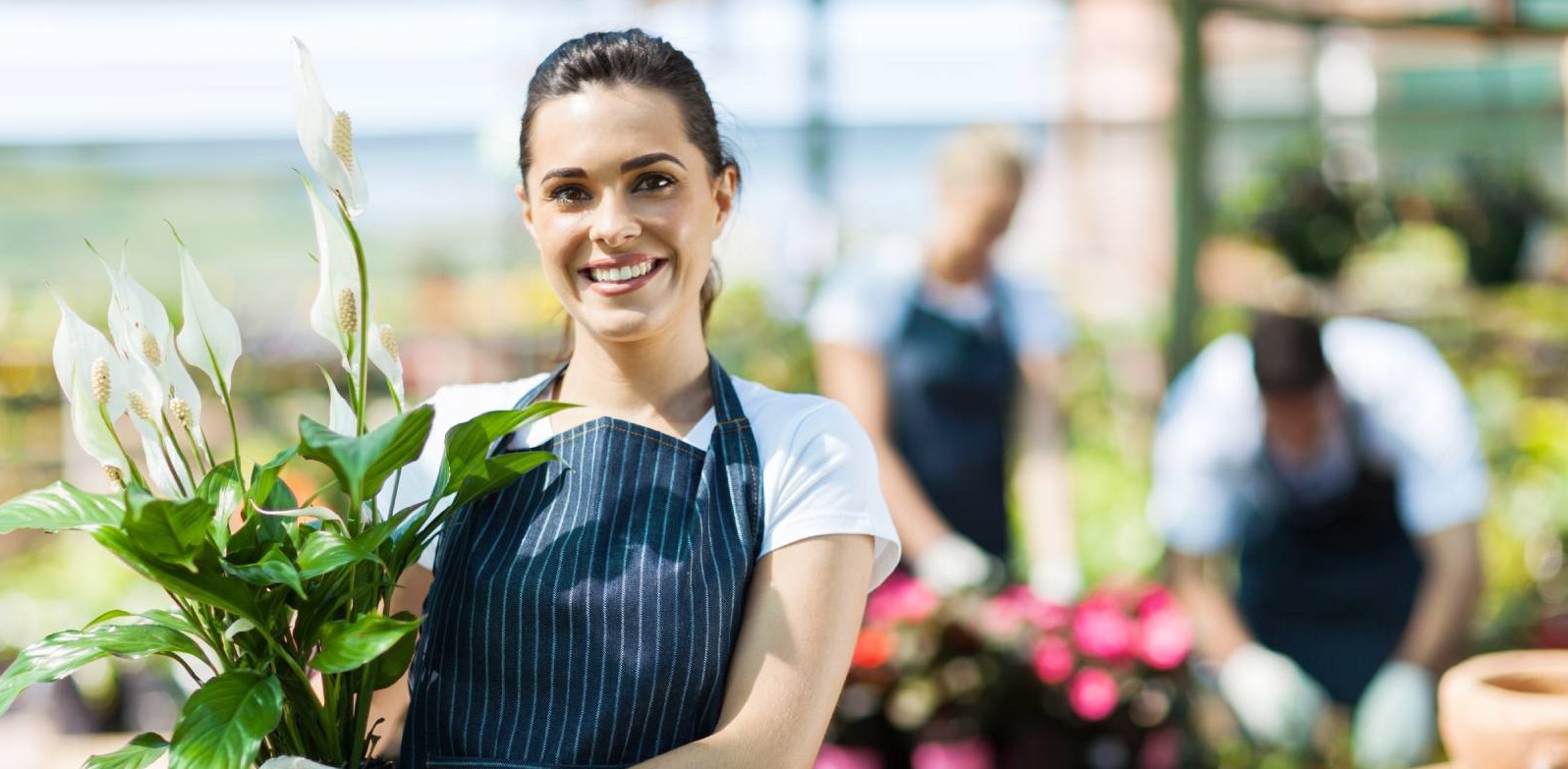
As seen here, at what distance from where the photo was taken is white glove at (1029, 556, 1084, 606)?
330cm

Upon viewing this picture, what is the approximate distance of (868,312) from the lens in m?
3.56

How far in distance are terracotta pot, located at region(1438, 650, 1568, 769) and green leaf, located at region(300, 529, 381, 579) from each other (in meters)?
0.88

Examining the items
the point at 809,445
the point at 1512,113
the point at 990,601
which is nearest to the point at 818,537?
the point at 809,445

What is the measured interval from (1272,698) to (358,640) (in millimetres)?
2484

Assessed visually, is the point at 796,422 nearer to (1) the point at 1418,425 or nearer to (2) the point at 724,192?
(2) the point at 724,192

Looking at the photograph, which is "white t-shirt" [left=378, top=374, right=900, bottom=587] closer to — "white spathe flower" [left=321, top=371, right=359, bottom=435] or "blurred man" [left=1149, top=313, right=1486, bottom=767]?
"white spathe flower" [left=321, top=371, right=359, bottom=435]

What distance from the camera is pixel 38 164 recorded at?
6629 mm

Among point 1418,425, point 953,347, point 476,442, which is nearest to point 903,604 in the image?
point 953,347

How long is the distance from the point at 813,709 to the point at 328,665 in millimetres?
379

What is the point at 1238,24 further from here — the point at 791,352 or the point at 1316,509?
the point at 791,352

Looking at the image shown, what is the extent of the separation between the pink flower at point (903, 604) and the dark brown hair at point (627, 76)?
1571 mm

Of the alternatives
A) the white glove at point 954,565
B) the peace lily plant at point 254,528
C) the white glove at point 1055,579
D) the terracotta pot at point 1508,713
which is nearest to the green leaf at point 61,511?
the peace lily plant at point 254,528

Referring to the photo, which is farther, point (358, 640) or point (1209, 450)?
point (1209, 450)

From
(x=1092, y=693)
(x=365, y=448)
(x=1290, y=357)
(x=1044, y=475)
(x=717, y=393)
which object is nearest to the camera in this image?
(x=365, y=448)
